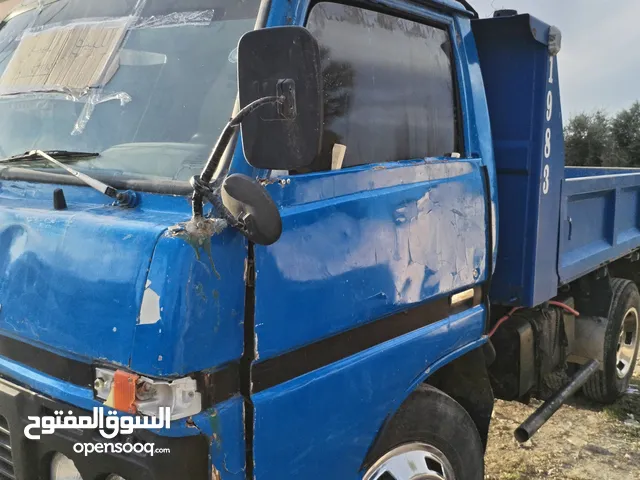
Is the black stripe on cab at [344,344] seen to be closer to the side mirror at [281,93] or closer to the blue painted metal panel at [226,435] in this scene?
the blue painted metal panel at [226,435]

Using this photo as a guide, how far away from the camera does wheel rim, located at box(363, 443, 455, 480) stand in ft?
7.54

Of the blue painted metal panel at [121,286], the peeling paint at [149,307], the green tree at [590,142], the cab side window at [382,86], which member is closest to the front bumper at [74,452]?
the blue painted metal panel at [121,286]

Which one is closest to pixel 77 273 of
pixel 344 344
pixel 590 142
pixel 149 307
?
pixel 149 307

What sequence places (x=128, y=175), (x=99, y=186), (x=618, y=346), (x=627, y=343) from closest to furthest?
(x=99, y=186)
(x=128, y=175)
(x=618, y=346)
(x=627, y=343)

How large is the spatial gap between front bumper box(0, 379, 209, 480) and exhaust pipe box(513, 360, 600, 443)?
2.32 metres

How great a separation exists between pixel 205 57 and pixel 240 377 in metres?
1.10

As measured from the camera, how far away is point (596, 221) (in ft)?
13.9

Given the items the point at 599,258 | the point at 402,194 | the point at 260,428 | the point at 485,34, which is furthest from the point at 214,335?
the point at 599,258

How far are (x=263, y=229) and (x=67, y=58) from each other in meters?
1.30

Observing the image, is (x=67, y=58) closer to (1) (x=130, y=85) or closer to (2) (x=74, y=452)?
(1) (x=130, y=85)

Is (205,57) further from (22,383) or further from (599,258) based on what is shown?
(599,258)

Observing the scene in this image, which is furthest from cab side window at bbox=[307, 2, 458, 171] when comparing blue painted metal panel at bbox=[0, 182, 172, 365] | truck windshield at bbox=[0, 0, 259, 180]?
blue painted metal panel at bbox=[0, 182, 172, 365]

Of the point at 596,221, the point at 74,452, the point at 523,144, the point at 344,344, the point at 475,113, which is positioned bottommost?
the point at 74,452

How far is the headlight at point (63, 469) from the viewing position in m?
1.88
